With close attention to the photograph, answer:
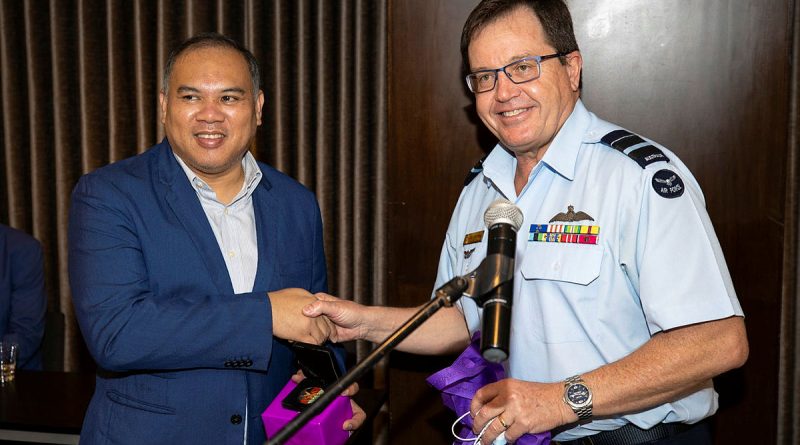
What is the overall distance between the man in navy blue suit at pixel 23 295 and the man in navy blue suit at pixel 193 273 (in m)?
1.62

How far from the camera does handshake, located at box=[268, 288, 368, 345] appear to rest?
6.38 ft

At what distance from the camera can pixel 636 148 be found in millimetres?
1809

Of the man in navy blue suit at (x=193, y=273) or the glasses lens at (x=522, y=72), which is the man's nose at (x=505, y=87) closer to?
the glasses lens at (x=522, y=72)

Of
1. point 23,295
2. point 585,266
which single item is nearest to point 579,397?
point 585,266

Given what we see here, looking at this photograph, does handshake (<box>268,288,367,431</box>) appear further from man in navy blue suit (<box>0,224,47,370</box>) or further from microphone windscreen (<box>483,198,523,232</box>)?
man in navy blue suit (<box>0,224,47,370</box>)

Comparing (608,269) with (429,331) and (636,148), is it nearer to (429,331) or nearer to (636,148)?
(636,148)

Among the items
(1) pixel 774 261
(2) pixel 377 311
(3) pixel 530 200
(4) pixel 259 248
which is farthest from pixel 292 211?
(1) pixel 774 261

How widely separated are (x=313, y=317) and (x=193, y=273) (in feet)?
1.19

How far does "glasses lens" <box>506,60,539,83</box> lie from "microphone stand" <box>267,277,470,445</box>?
0.96 metres

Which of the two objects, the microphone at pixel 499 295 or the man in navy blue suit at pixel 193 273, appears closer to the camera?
the microphone at pixel 499 295

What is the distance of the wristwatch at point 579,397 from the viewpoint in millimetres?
1598

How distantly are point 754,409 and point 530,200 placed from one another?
1.27m

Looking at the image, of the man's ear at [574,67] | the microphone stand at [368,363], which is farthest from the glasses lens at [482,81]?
the microphone stand at [368,363]

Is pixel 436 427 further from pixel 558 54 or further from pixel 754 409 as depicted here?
pixel 558 54
